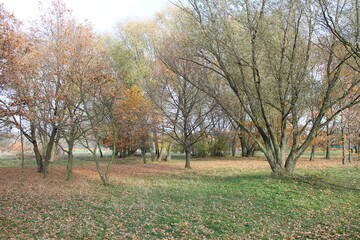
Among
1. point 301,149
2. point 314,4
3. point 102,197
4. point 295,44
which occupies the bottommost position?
point 102,197

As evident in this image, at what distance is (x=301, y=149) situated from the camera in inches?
492

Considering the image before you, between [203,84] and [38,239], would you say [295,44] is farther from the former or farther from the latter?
[38,239]

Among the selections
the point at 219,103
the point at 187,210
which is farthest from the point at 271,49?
the point at 187,210

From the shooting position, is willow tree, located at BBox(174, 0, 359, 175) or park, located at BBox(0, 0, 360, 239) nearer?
park, located at BBox(0, 0, 360, 239)

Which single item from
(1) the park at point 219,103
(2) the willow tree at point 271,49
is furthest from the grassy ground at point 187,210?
(2) the willow tree at point 271,49

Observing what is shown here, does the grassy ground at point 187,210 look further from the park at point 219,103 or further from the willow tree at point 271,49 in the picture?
the willow tree at point 271,49

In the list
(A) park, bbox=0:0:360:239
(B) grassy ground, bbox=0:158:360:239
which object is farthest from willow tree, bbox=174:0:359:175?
(B) grassy ground, bbox=0:158:360:239

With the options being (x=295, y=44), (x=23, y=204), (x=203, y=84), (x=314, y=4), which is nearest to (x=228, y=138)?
(x=203, y=84)

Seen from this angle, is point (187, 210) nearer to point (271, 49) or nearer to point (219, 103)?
point (219, 103)

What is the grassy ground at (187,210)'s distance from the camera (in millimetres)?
5797

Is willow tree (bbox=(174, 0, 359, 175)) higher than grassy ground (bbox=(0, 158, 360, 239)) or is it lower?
higher

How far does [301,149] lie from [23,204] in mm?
11414

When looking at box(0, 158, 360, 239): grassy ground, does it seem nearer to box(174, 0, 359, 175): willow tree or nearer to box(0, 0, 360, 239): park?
box(0, 0, 360, 239): park

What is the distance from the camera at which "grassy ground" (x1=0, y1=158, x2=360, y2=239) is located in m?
5.80
